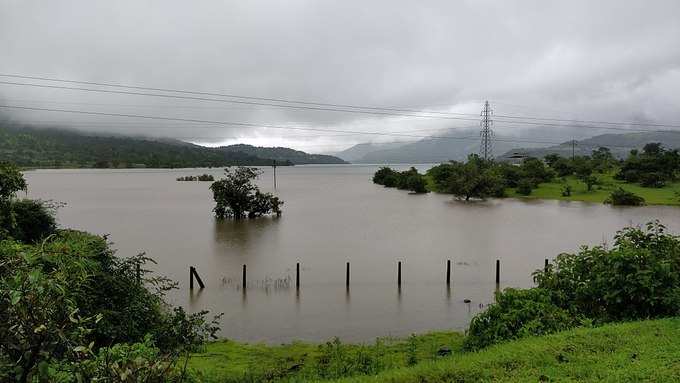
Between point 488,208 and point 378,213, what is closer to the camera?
point 378,213

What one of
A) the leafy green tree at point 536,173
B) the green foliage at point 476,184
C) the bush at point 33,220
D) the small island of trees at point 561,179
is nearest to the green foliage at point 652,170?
the small island of trees at point 561,179

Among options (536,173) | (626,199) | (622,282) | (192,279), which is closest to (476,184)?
(536,173)

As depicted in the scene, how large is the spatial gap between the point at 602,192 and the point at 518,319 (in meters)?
55.8

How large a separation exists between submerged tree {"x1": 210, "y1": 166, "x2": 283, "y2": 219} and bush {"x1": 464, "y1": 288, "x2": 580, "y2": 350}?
106ft

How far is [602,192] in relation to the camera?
2196 inches

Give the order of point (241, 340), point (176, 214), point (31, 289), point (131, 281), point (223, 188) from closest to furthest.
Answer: point (31, 289) < point (131, 281) < point (241, 340) < point (223, 188) < point (176, 214)

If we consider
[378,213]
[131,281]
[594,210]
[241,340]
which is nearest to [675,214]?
[594,210]

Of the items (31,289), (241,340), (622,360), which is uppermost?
(31,289)

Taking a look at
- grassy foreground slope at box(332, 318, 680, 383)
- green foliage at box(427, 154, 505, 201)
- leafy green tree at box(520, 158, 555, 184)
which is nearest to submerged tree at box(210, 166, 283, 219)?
green foliage at box(427, 154, 505, 201)

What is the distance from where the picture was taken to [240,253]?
24922mm

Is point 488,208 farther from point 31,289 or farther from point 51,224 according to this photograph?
point 31,289

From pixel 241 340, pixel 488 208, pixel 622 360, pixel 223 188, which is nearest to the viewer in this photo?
pixel 622 360

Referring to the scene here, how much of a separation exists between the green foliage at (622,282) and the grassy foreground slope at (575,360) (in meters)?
1.01

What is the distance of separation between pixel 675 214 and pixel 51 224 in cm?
4637
